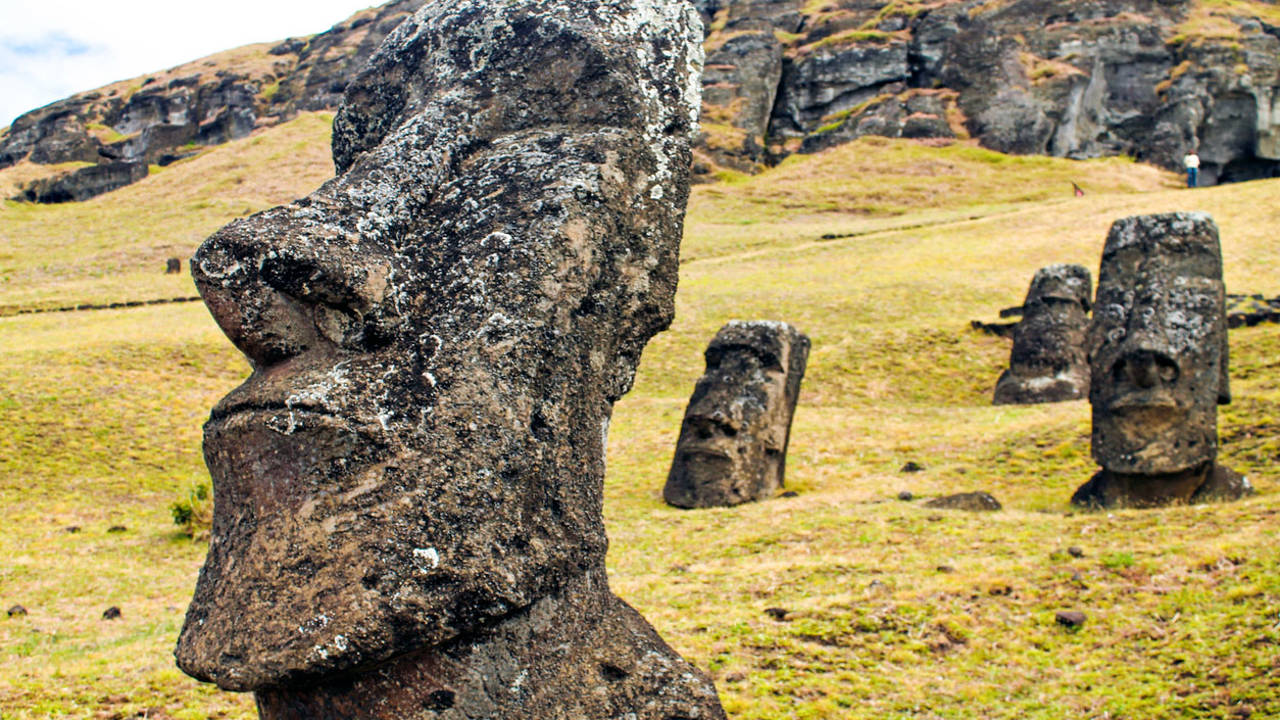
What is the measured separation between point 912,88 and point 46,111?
275 feet

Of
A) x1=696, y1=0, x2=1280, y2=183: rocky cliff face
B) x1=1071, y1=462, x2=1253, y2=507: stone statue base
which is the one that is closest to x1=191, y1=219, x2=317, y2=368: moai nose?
x1=1071, y1=462, x2=1253, y2=507: stone statue base

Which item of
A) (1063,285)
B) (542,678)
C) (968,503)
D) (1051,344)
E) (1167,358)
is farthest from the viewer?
(1063,285)

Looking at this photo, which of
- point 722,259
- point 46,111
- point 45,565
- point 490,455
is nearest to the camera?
point 490,455

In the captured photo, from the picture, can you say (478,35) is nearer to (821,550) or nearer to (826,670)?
(826,670)

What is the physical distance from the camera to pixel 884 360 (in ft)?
→ 84.5

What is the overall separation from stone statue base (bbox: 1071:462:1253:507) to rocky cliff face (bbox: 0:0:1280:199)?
181ft

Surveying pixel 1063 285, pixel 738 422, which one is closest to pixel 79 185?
pixel 1063 285

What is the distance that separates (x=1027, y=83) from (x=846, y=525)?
60.5 m

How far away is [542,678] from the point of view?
3627 mm

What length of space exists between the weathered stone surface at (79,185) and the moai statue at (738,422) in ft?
230

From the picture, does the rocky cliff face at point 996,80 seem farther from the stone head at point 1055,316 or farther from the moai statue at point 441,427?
the moai statue at point 441,427

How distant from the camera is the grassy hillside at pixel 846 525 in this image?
24.3ft

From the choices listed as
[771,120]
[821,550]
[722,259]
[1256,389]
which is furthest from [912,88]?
[821,550]

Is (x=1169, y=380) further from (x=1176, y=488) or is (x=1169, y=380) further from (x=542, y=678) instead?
(x=542, y=678)
